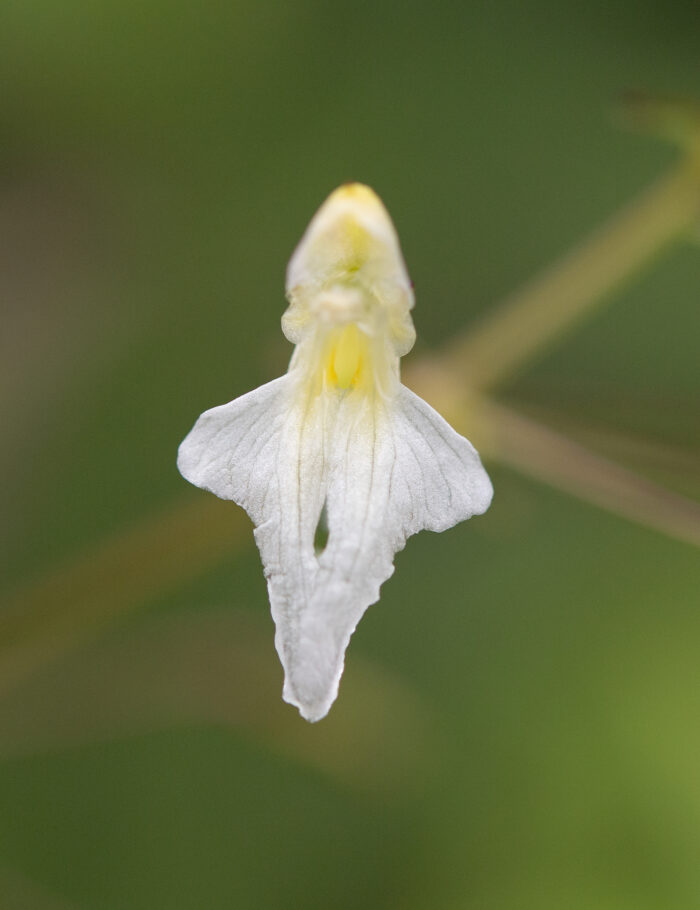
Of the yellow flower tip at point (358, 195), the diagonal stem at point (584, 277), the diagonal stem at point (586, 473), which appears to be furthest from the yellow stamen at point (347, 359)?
the diagonal stem at point (584, 277)

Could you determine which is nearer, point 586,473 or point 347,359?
point 347,359

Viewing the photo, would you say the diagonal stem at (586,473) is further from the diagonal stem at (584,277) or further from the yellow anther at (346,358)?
the yellow anther at (346,358)

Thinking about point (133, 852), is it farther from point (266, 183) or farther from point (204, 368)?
point (266, 183)

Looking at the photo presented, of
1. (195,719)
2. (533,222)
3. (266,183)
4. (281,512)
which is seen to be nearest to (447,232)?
(533,222)

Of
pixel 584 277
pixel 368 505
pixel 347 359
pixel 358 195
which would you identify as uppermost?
pixel 584 277

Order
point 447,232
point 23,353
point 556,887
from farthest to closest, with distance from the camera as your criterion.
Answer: point 447,232, point 23,353, point 556,887

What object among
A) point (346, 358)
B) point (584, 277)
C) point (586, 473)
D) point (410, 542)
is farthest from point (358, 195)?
point (410, 542)

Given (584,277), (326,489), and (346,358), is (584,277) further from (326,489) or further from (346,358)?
(326,489)

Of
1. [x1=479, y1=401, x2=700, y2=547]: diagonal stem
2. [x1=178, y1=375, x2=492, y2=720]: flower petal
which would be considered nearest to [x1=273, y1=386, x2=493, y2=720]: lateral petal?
[x1=178, y1=375, x2=492, y2=720]: flower petal
